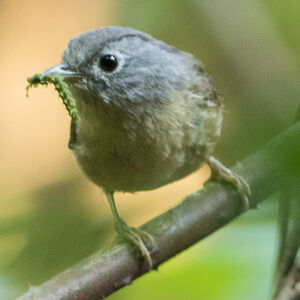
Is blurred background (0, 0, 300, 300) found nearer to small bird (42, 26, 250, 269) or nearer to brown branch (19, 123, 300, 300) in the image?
brown branch (19, 123, 300, 300)

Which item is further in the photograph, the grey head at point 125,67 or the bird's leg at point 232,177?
the grey head at point 125,67

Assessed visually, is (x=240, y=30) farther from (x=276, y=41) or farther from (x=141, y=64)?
(x=141, y=64)

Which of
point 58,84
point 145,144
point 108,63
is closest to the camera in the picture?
point 58,84

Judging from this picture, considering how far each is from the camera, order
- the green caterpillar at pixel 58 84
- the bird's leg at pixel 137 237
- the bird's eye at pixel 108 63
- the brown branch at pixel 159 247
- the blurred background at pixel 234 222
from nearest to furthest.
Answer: the blurred background at pixel 234 222 → the green caterpillar at pixel 58 84 → the brown branch at pixel 159 247 → the bird's leg at pixel 137 237 → the bird's eye at pixel 108 63

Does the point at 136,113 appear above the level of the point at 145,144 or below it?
above

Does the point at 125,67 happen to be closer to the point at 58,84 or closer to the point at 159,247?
the point at 58,84

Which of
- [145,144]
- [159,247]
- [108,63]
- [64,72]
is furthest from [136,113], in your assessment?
[159,247]

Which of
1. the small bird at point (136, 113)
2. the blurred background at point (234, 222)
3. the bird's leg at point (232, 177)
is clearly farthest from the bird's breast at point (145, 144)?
the blurred background at point (234, 222)

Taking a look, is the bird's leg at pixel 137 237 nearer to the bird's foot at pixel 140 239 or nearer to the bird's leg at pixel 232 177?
the bird's foot at pixel 140 239
